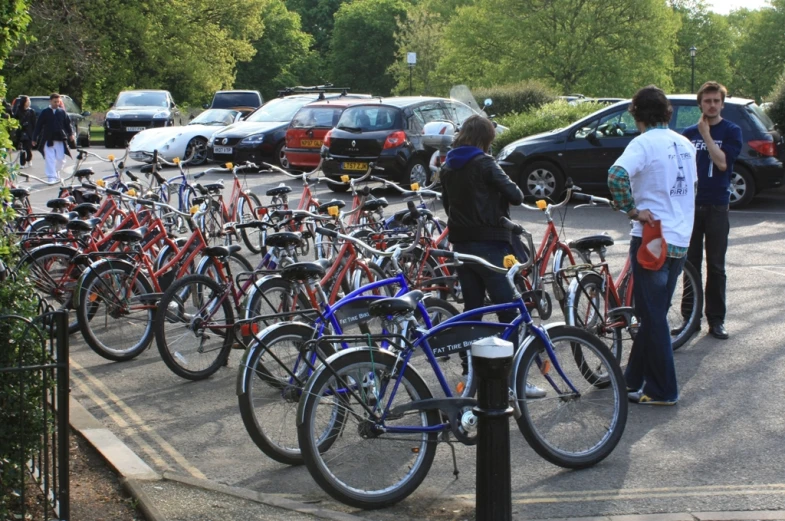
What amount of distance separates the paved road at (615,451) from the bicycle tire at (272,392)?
0.15 m

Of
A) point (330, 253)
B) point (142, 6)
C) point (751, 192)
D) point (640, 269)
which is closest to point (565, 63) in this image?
point (142, 6)

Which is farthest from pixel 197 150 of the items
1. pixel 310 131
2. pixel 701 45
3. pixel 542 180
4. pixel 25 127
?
pixel 701 45

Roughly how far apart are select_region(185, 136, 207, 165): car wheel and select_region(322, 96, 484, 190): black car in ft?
22.6

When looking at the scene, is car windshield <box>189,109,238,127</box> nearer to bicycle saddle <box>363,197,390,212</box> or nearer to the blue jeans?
bicycle saddle <box>363,197,390,212</box>

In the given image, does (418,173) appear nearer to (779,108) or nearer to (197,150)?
(779,108)

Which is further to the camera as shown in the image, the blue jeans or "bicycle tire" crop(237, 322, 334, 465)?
the blue jeans

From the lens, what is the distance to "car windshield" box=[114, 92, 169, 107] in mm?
33250

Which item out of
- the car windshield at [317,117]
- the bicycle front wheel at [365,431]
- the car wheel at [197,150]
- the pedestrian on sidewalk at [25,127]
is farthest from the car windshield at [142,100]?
the bicycle front wheel at [365,431]

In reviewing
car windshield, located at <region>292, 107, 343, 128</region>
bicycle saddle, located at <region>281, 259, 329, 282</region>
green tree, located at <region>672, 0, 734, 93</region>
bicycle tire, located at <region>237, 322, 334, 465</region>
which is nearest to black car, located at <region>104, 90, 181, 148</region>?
car windshield, located at <region>292, 107, 343, 128</region>

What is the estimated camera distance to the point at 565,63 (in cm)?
4475

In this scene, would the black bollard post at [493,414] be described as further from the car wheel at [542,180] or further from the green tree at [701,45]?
the green tree at [701,45]

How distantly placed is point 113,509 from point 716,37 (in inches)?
2938

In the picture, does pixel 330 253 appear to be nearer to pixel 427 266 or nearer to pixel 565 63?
pixel 427 266

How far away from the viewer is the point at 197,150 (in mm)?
24781
